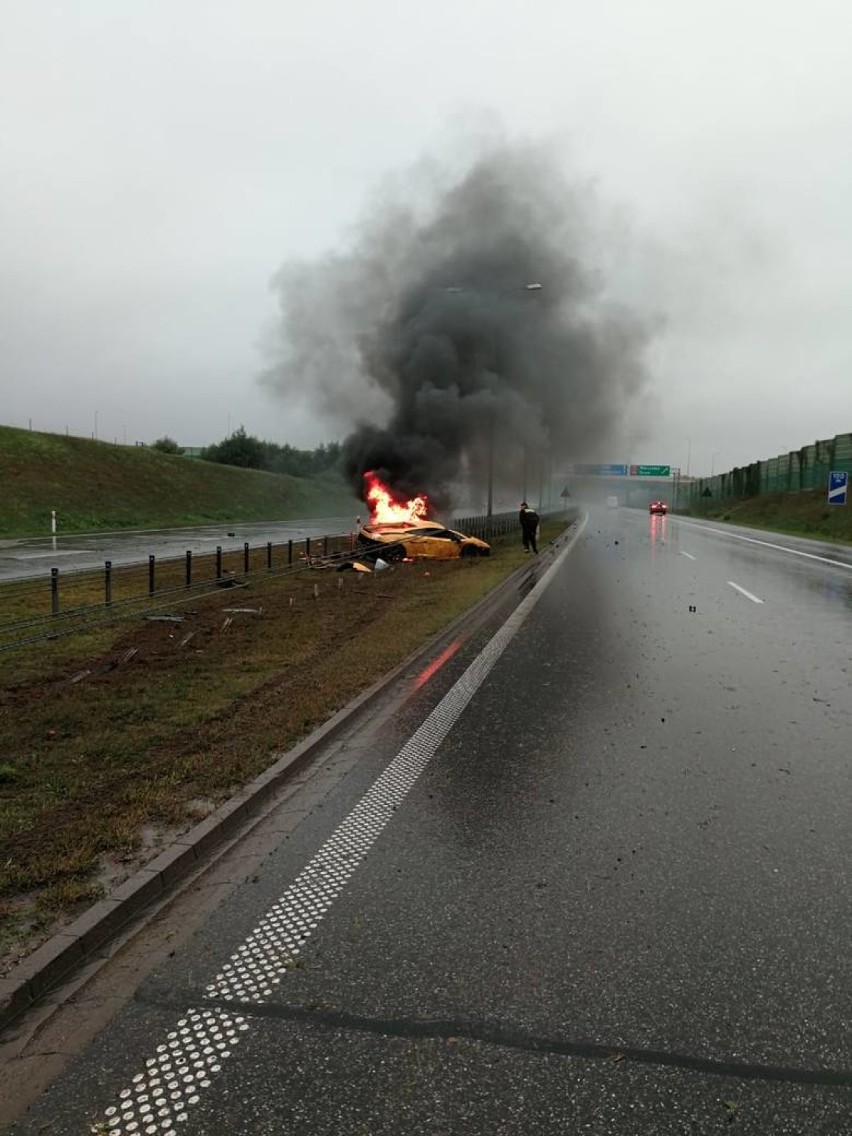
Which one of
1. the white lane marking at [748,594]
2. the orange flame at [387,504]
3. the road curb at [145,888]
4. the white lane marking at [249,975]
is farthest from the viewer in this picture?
the orange flame at [387,504]

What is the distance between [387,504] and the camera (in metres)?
29.1

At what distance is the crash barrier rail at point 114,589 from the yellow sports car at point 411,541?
61cm

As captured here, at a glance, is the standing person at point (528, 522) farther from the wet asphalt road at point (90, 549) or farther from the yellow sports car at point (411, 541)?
the wet asphalt road at point (90, 549)

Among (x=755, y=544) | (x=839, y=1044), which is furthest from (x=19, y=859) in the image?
(x=755, y=544)

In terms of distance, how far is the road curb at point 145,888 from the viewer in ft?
8.39

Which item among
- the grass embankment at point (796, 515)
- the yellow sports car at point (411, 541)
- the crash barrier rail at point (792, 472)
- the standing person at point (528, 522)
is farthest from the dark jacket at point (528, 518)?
the crash barrier rail at point (792, 472)

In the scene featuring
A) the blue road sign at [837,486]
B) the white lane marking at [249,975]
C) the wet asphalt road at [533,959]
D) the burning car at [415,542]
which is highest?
the blue road sign at [837,486]

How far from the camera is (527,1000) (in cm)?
248

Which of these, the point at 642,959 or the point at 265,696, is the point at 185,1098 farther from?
the point at 265,696

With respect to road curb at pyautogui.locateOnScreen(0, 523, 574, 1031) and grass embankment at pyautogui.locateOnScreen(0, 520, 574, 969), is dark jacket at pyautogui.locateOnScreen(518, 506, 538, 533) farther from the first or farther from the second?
road curb at pyautogui.locateOnScreen(0, 523, 574, 1031)

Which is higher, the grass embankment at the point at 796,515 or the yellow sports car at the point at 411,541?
the grass embankment at the point at 796,515

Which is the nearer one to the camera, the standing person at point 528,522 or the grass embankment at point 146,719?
the grass embankment at point 146,719

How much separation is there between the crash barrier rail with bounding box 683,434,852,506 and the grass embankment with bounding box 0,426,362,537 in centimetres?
3151

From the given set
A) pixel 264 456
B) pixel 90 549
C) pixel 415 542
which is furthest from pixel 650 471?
pixel 90 549
